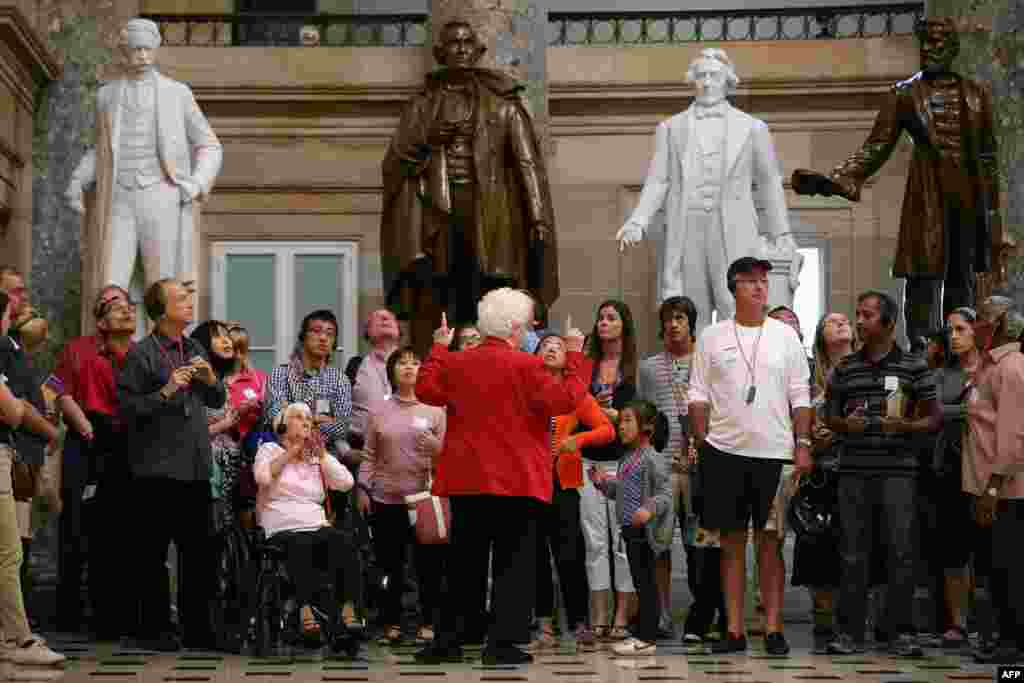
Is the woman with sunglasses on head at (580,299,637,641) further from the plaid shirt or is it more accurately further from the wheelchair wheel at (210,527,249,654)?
the wheelchair wheel at (210,527,249,654)

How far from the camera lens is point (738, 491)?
29.5 feet

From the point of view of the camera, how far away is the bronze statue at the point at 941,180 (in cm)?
1186

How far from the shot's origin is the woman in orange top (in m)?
9.62

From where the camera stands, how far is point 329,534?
360 inches

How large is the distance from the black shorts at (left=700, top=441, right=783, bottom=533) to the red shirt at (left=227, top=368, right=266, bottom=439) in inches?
85.6

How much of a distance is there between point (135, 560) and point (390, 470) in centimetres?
122

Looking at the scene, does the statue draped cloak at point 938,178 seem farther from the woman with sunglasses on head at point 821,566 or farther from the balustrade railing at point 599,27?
the balustrade railing at point 599,27

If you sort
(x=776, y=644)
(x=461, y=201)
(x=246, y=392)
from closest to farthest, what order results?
(x=776, y=644), (x=246, y=392), (x=461, y=201)

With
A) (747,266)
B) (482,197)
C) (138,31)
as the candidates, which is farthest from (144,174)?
(747,266)

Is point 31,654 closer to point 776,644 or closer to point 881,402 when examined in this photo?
point 776,644

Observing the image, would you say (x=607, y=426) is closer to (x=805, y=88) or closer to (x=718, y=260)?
(x=718, y=260)

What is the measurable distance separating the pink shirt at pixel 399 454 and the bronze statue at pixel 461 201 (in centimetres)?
205

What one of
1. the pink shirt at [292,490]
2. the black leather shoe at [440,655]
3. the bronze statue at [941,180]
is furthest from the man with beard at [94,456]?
the bronze statue at [941,180]

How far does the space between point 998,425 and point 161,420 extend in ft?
11.6
